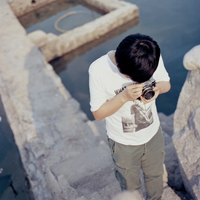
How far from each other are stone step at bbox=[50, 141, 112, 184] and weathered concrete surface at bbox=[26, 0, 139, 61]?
3897 mm

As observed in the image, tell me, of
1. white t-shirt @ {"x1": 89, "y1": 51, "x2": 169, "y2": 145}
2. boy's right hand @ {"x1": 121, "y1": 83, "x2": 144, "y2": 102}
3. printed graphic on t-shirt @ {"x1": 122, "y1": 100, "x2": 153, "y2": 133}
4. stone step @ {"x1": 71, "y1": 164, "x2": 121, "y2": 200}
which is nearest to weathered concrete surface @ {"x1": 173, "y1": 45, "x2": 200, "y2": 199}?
white t-shirt @ {"x1": 89, "y1": 51, "x2": 169, "y2": 145}

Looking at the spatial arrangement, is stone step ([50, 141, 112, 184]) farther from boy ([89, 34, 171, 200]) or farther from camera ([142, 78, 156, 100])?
camera ([142, 78, 156, 100])

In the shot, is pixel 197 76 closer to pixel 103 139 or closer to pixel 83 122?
pixel 103 139

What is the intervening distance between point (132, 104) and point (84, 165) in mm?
1296

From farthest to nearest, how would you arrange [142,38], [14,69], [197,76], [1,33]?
[1,33], [14,69], [197,76], [142,38]

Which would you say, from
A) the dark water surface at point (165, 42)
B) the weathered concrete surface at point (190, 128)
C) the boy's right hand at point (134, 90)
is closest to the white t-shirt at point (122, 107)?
the boy's right hand at point (134, 90)

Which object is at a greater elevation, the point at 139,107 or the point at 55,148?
the point at 139,107

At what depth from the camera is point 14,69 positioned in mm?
4652

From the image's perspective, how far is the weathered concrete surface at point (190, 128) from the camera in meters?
1.67

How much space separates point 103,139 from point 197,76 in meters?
1.63

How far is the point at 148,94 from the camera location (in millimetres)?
1271

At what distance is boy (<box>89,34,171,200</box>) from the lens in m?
1.11

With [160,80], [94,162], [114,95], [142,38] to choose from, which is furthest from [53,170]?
[142,38]

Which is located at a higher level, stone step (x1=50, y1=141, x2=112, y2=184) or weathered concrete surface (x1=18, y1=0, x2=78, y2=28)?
weathered concrete surface (x1=18, y1=0, x2=78, y2=28)
